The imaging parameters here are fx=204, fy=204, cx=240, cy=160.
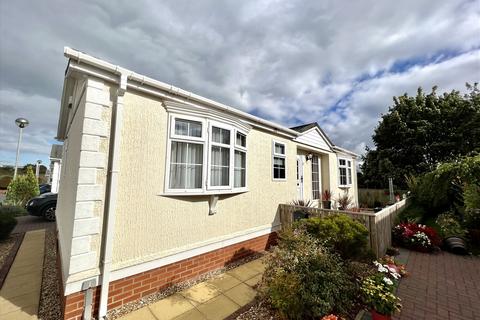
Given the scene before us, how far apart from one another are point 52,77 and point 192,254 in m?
6.61

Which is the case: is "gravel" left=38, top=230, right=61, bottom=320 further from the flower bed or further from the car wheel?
the flower bed

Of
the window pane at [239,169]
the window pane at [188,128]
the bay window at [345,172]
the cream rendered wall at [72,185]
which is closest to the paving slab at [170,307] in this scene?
the cream rendered wall at [72,185]

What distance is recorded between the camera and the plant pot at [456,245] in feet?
18.9

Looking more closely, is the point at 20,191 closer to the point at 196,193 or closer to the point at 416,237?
the point at 196,193

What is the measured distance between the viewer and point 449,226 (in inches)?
277

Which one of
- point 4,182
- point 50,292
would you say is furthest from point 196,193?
point 4,182

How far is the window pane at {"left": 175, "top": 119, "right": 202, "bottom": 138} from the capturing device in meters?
4.19

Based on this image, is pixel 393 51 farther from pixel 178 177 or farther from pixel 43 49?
pixel 43 49

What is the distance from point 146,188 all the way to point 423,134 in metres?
20.8

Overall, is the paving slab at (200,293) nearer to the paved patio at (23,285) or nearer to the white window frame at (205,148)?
the white window frame at (205,148)

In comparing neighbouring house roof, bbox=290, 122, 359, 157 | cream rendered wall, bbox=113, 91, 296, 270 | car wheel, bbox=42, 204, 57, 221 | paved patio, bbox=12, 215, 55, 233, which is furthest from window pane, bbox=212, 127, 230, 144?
car wheel, bbox=42, 204, 57, 221

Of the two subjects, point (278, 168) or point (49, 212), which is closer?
point (278, 168)

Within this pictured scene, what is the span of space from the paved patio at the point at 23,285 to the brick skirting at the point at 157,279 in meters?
0.99

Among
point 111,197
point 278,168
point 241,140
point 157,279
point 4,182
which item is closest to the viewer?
point 111,197
